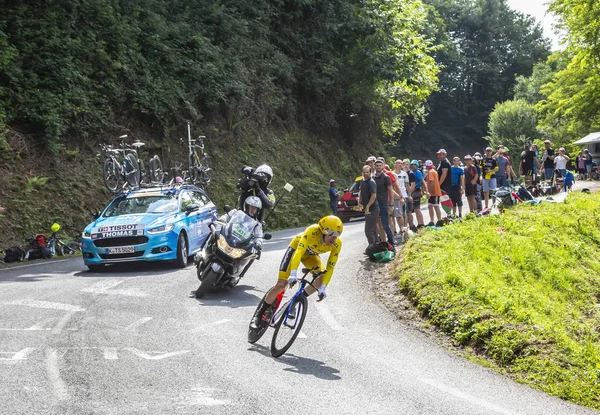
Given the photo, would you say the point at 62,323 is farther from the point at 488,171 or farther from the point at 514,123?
the point at 514,123

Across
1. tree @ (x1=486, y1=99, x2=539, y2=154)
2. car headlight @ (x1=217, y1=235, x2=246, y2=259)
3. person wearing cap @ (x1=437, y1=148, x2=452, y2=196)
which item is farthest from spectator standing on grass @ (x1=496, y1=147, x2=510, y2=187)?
tree @ (x1=486, y1=99, x2=539, y2=154)

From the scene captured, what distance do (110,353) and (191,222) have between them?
8254 millimetres

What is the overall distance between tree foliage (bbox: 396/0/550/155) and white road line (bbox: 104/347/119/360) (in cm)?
8803

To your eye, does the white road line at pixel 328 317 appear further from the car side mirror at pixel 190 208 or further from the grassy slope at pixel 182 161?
the grassy slope at pixel 182 161

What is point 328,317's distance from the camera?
10961mm

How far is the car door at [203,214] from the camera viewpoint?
677 inches

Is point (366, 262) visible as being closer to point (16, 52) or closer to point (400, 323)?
point (400, 323)

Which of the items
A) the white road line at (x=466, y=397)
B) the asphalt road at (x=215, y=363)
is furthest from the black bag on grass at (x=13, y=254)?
the white road line at (x=466, y=397)

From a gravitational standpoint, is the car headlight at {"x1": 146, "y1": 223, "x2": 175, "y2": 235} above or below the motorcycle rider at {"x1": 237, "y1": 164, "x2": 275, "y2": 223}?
below

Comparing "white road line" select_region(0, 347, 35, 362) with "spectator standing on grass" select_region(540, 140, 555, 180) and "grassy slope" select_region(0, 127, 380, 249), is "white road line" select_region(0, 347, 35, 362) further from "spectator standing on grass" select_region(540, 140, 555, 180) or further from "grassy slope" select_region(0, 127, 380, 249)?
"spectator standing on grass" select_region(540, 140, 555, 180)

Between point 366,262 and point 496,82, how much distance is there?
284 feet

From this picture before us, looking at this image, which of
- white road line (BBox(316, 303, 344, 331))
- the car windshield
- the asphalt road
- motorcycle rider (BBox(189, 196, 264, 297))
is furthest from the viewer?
the car windshield

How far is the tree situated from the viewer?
77750mm

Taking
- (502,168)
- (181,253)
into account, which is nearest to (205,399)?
(181,253)
